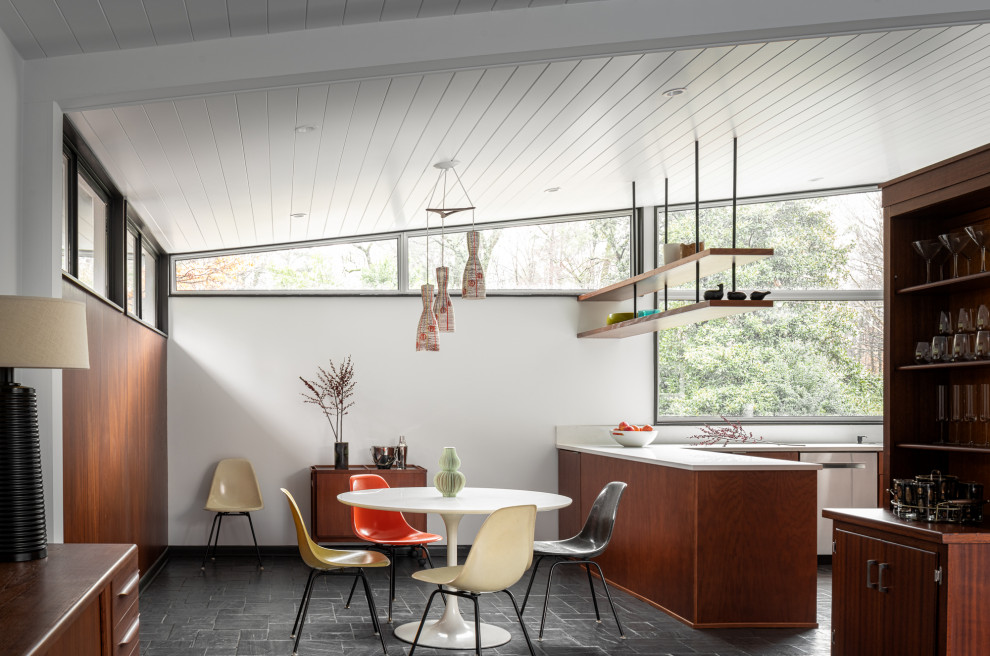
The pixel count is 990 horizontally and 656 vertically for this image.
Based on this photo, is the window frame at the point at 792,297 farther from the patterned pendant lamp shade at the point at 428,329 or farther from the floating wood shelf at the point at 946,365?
the floating wood shelf at the point at 946,365

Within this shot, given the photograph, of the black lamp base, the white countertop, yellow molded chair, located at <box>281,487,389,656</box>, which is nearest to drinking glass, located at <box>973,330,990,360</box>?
the white countertop

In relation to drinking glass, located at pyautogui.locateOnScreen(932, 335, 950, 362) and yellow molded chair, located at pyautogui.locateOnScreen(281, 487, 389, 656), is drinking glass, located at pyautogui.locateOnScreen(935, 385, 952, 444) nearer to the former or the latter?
drinking glass, located at pyautogui.locateOnScreen(932, 335, 950, 362)

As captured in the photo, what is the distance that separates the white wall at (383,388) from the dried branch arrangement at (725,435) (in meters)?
0.52

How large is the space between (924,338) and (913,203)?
660mm

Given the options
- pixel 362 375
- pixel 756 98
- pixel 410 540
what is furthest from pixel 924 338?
pixel 362 375

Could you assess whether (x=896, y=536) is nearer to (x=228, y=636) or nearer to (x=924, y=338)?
(x=924, y=338)

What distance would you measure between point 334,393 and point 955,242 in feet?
16.8

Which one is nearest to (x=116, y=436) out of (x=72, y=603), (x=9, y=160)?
(x=9, y=160)

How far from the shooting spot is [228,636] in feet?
16.1

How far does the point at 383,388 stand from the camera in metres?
7.80

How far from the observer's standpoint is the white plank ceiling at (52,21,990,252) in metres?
4.04

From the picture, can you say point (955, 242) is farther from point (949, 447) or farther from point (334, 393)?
point (334, 393)

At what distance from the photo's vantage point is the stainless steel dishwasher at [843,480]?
727 centimetres

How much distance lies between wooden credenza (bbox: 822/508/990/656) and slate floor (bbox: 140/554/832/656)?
0.74 meters
